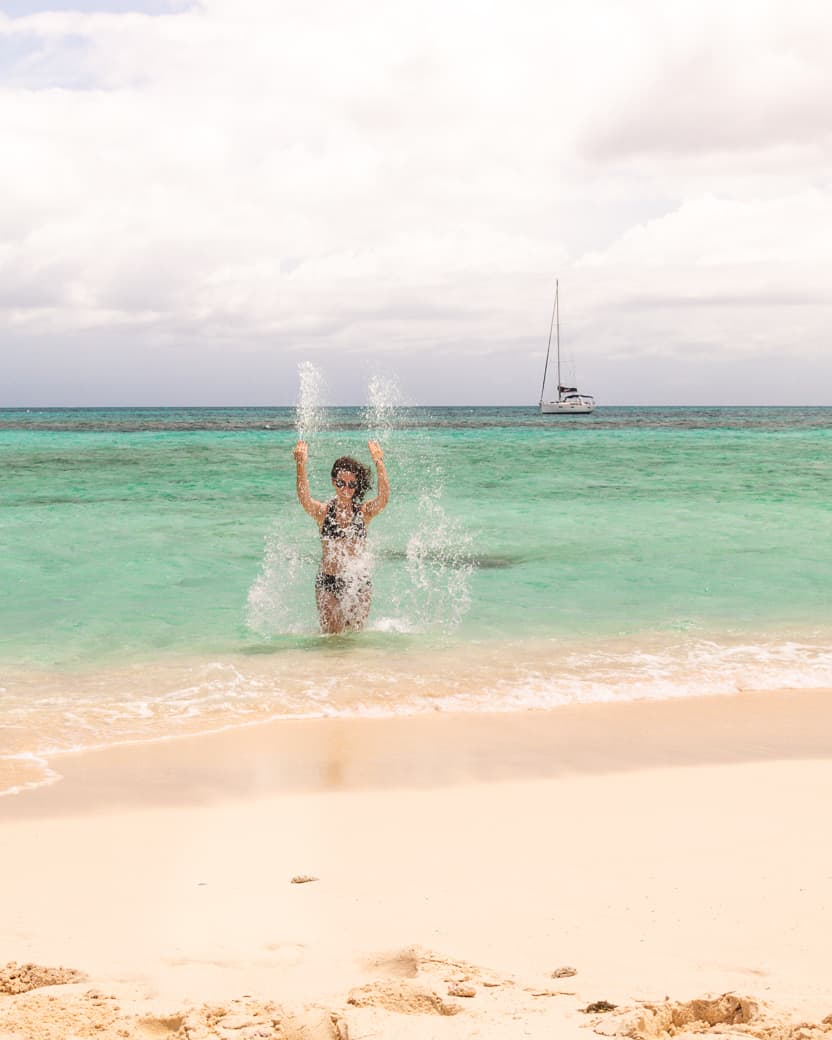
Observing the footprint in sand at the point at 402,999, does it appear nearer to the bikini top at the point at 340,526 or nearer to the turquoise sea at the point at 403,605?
the turquoise sea at the point at 403,605

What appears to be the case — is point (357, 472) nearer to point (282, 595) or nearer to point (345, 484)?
point (345, 484)

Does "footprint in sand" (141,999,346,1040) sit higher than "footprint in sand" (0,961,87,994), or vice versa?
"footprint in sand" (141,999,346,1040)

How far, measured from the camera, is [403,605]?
33.4ft

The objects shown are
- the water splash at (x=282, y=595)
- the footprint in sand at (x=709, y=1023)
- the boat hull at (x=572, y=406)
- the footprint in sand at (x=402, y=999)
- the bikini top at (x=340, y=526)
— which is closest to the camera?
the footprint in sand at (x=709, y=1023)

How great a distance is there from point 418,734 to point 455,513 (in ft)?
40.7

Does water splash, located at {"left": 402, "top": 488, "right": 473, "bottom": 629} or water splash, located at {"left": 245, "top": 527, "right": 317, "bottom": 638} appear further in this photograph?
water splash, located at {"left": 402, "top": 488, "right": 473, "bottom": 629}

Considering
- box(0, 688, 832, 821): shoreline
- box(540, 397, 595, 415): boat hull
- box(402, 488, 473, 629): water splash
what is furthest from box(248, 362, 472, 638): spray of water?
box(540, 397, 595, 415): boat hull

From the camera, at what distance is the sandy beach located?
272cm

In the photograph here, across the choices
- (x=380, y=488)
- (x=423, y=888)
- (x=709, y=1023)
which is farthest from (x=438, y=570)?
(x=709, y=1023)

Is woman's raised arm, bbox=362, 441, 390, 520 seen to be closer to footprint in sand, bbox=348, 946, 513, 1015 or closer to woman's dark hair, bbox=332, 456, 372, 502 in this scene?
woman's dark hair, bbox=332, 456, 372, 502

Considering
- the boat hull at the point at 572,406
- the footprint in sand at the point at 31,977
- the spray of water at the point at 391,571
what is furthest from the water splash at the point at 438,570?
the boat hull at the point at 572,406

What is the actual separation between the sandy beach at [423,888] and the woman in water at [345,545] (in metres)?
2.81

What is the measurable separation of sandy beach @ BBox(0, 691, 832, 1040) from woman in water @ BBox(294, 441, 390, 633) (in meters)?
2.81

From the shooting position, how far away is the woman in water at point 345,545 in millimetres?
8586
